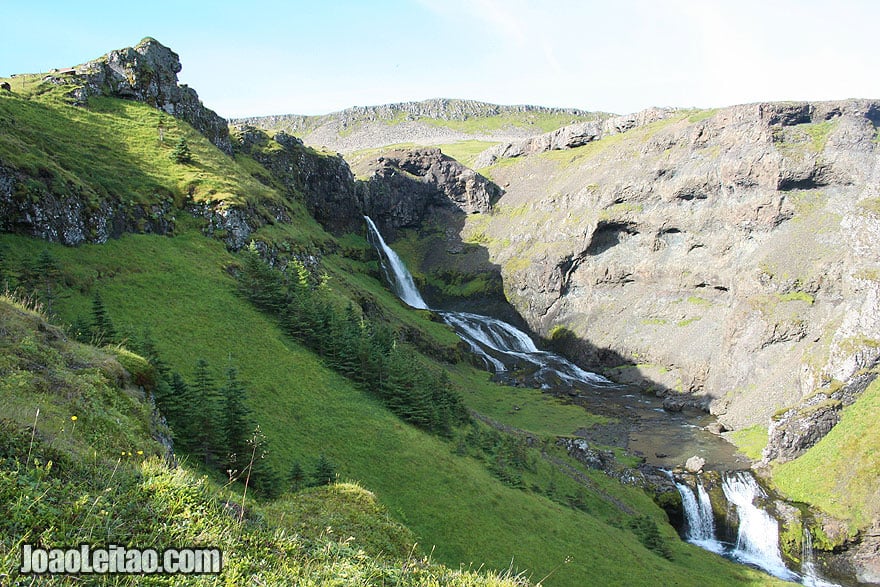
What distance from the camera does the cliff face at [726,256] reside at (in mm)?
62531

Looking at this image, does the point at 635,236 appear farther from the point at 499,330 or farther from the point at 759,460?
the point at 759,460

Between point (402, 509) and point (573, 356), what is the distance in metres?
73.7

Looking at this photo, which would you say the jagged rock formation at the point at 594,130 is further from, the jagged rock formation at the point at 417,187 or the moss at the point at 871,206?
the moss at the point at 871,206

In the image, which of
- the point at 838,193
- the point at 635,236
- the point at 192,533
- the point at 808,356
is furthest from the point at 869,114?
the point at 192,533

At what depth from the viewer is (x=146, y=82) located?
6419cm

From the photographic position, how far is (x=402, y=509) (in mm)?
23688

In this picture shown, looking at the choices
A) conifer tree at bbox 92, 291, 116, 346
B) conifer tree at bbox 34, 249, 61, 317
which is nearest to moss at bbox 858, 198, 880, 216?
conifer tree at bbox 92, 291, 116, 346

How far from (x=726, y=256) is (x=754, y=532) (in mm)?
54846

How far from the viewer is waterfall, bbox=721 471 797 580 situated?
123ft

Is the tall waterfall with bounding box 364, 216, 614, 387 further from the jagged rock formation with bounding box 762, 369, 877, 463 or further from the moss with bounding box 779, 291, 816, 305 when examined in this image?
the jagged rock formation with bounding box 762, 369, 877, 463

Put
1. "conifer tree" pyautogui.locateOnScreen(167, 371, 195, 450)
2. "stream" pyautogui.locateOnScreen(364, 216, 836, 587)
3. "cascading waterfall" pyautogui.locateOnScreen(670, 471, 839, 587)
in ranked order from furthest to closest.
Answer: "stream" pyautogui.locateOnScreen(364, 216, 836, 587)
"cascading waterfall" pyautogui.locateOnScreen(670, 471, 839, 587)
"conifer tree" pyautogui.locateOnScreen(167, 371, 195, 450)

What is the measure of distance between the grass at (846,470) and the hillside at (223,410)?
44.3 ft

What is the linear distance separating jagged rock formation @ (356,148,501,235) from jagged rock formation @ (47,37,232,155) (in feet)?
205

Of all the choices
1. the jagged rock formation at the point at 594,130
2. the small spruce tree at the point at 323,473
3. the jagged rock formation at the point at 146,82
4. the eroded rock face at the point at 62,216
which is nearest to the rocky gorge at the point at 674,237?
the eroded rock face at the point at 62,216
